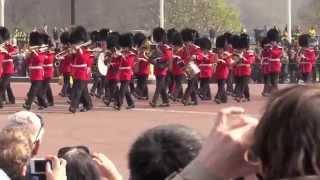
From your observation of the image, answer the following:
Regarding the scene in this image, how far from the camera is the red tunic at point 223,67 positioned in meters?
A: 16.3

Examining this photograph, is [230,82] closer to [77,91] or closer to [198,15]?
[77,91]

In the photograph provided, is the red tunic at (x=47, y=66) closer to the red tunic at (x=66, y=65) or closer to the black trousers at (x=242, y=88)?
the red tunic at (x=66, y=65)

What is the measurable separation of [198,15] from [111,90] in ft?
90.6

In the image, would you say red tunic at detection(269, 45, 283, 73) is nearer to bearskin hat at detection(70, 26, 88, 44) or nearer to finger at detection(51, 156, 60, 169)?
bearskin hat at detection(70, 26, 88, 44)

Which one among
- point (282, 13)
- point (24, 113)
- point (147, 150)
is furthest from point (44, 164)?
point (282, 13)

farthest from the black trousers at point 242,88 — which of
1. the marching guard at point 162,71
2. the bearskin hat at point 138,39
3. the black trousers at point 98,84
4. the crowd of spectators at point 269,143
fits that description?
the crowd of spectators at point 269,143

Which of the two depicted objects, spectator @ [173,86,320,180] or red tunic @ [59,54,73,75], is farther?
red tunic @ [59,54,73,75]

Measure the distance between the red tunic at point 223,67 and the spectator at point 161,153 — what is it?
1396 centimetres

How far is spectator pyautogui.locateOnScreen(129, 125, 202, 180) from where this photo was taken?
2250 mm

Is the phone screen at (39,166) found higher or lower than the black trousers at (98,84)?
higher

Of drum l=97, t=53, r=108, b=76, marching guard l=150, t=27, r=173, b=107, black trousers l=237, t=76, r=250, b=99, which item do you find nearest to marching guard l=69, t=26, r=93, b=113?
marching guard l=150, t=27, r=173, b=107

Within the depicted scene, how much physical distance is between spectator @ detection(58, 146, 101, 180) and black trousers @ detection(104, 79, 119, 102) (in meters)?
11.7

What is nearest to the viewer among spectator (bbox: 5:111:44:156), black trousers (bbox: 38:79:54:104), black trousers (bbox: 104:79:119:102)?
spectator (bbox: 5:111:44:156)

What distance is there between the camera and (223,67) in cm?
1631
